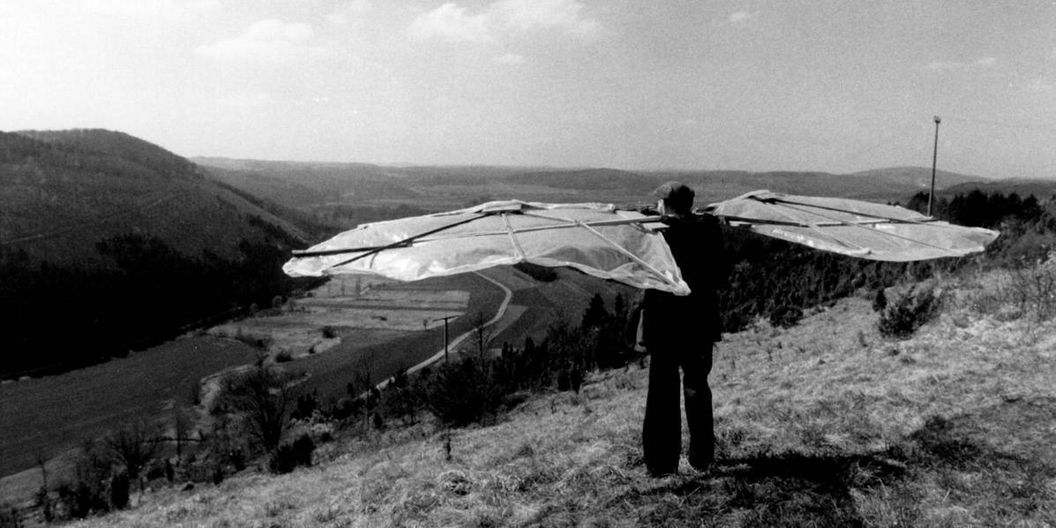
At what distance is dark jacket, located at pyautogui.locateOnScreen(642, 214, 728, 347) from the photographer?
458cm

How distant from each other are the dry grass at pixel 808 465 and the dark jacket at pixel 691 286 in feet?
4.30

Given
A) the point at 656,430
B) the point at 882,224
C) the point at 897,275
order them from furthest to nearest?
the point at 897,275 → the point at 882,224 → the point at 656,430

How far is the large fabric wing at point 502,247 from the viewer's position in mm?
4066

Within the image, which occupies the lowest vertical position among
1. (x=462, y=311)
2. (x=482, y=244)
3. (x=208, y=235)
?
(x=462, y=311)

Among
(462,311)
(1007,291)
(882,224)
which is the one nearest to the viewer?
(882,224)

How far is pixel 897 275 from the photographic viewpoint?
23.4 metres

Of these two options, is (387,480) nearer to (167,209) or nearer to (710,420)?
(710,420)

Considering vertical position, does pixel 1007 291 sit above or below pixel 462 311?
above

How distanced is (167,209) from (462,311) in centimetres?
6180

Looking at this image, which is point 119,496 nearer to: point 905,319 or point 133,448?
point 133,448

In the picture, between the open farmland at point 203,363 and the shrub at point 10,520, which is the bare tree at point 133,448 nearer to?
the open farmland at point 203,363

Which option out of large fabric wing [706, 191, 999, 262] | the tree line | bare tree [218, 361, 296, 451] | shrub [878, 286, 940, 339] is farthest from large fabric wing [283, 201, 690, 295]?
the tree line

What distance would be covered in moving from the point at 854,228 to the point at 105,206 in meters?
113

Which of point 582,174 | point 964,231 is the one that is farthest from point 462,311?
point 582,174
